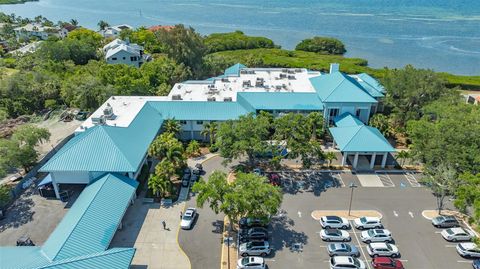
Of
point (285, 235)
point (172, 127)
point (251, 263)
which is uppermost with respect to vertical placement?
point (172, 127)

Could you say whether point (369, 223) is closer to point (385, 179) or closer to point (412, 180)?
point (385, 179)

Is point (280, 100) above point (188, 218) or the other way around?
above

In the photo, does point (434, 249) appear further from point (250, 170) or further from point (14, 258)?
point (14, 258)

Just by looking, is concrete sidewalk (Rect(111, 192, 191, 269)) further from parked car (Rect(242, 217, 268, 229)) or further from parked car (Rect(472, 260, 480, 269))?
parked car (Rect(472, 260, 480, 269))

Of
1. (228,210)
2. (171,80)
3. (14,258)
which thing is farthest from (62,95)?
(228,210)

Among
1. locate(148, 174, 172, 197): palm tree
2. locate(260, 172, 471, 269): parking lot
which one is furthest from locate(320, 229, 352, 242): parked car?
locate(148, 174, 172, 197): palm tree

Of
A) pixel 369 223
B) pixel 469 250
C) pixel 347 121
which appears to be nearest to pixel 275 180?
pixel 369 223
